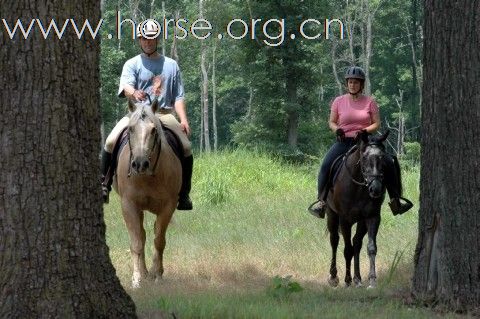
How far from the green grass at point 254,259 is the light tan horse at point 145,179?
0.49 m

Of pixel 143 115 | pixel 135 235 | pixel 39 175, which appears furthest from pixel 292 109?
pixel 39 175

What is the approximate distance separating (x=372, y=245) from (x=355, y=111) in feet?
5.76

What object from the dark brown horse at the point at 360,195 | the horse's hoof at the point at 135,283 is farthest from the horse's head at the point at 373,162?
the horse's hoof at the point at 135,283

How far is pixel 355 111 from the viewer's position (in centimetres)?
1296

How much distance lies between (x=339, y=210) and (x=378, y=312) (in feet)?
14.7

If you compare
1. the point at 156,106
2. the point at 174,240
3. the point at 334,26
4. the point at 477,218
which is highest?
the point at 334,26

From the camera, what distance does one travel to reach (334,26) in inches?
3002

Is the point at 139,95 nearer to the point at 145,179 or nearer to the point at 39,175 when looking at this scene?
the point at 145,179

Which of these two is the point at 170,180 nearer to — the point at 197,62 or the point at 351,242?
the point at 351,242

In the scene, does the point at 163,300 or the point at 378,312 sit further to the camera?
the point at 378,312

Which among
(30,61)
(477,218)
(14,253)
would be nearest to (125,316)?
(14,253)

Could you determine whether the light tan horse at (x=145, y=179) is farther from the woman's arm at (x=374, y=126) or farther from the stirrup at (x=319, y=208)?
the woman's arm at (x=374, y=126)

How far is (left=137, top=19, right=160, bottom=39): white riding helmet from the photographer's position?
1208cm

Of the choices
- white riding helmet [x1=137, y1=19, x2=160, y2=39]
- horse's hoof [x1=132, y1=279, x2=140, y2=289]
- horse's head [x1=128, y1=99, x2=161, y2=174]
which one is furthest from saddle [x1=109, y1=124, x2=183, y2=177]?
horse's hoof [x1=132, y1=279, x2=140, y2=289]
